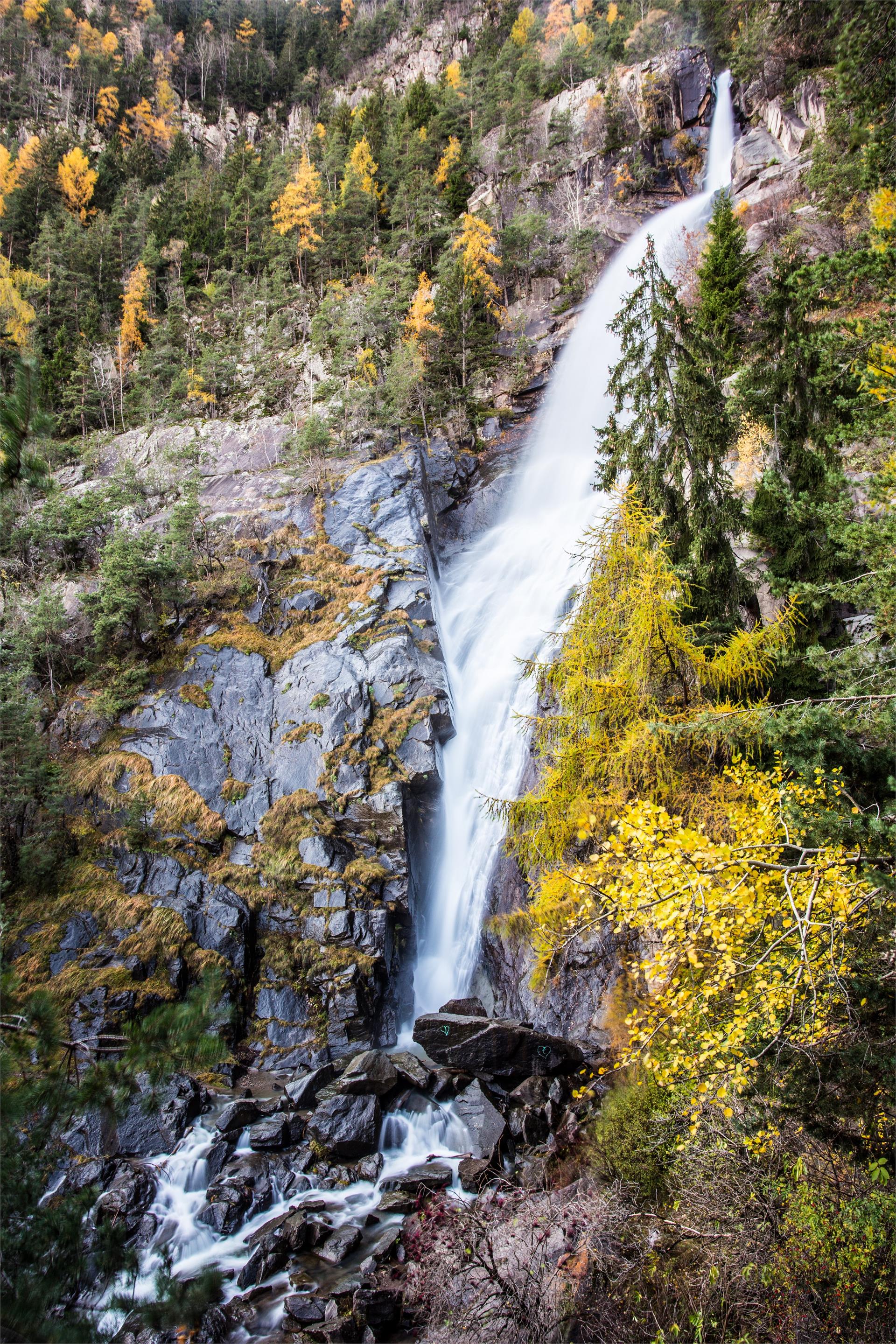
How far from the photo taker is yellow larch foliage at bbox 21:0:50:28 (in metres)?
57.8

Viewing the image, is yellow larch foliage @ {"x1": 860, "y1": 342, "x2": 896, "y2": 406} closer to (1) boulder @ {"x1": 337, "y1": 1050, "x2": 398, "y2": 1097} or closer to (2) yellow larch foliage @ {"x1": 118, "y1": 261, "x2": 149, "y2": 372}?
(1) boulder @ {"x1": 337, "y1": 1050, "x2": 398, "y2": 1097}

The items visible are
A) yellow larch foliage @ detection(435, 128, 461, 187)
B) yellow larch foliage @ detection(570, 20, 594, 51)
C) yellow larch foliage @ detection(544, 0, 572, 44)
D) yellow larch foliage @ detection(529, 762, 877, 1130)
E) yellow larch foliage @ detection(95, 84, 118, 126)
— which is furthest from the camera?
yellow larch foliage @ detection(95, 84, 118, 126)

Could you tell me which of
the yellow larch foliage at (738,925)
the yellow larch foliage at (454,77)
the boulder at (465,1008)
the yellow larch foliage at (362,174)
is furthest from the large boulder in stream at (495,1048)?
the yellow larch foliage at (454,77)

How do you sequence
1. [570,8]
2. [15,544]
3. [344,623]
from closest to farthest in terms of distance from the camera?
[344,623], [15,544], [570,8]

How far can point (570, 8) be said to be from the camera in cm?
4938

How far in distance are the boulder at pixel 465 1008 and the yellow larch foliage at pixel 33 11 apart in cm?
8637

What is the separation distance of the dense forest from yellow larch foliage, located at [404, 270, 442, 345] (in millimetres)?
195

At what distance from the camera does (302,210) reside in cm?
3634

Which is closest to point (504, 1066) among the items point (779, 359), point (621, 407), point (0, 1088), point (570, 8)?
point (0, 1088)

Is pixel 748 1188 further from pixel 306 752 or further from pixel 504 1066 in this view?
pixel 306 752

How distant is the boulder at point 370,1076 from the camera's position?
10789 millimetres

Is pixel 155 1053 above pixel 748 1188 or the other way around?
above

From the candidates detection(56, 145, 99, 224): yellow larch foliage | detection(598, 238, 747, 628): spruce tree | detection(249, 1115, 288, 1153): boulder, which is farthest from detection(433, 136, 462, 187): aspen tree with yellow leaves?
detection(249, 1115, 288, 1153): boulder

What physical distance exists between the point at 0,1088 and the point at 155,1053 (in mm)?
818
